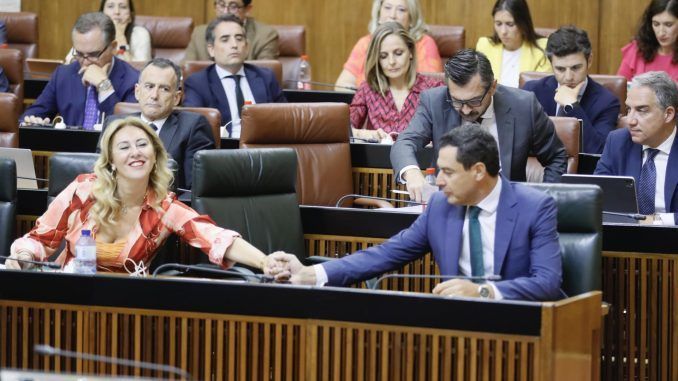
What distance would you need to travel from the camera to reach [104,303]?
11.1 feet

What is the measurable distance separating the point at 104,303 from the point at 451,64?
1.64 metres

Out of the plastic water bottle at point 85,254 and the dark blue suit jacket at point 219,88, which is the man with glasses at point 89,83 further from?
the plastic water bottle at point 85,254

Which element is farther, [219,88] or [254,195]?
[219,88]

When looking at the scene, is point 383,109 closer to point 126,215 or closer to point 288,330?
point 126,215

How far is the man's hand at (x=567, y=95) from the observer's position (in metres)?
5.77

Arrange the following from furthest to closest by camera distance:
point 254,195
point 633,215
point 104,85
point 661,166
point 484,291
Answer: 1. point 104,85
2. point 661,166
3. point 254,195
4. point 633,215
5. point 484,291

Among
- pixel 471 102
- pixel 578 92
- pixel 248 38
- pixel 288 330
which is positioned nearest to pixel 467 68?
pixel 471 102

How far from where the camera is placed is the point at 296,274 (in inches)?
143

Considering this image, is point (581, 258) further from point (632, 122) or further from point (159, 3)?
point (159, 3)

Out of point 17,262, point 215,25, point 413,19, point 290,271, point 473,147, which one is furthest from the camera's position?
point 413,19

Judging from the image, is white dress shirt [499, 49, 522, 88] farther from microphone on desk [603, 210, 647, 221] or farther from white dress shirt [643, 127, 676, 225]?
microphone on desk [603, 210, 647, 221]

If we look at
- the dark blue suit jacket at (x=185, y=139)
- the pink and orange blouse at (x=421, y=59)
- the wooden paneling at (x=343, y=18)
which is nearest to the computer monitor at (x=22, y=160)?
the dark blue suit jacket at (x=185, y=139)

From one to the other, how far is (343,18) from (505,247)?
19.3 ft

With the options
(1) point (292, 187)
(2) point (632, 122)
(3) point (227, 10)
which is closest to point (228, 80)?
(3) point (227, 10)
